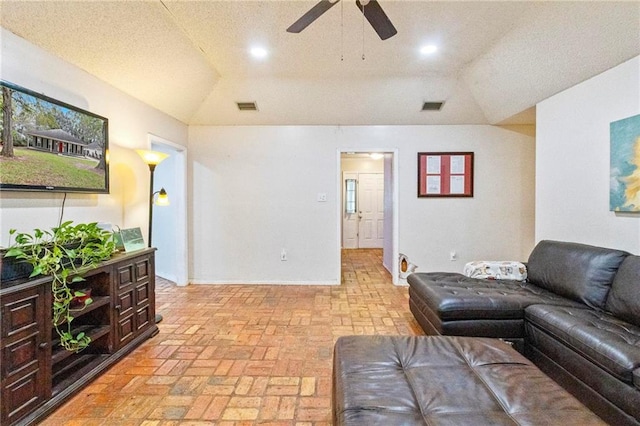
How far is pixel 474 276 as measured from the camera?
3080 millimetres

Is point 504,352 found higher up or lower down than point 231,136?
lower down

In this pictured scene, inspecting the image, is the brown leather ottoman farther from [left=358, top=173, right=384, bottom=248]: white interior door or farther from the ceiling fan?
[left=358, top=173, right=384, bottom=248]: white interior door

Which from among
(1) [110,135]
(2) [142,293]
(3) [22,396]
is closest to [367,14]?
(1) [110,135]

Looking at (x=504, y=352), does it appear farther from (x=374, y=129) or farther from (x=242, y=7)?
(x=374, y=129)

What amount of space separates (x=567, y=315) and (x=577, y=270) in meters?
0.65

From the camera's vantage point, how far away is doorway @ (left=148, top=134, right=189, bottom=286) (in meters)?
4.36

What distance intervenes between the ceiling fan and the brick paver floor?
91.4 inches

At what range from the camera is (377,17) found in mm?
1872

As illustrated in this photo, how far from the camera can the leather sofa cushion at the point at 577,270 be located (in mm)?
2221

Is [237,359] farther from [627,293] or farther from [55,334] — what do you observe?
[627,293]

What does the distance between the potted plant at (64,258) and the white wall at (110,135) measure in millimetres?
197

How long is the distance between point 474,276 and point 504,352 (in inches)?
63.3

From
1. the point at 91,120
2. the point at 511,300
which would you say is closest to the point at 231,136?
the point at 91,120

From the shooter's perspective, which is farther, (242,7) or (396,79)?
(396,79)
